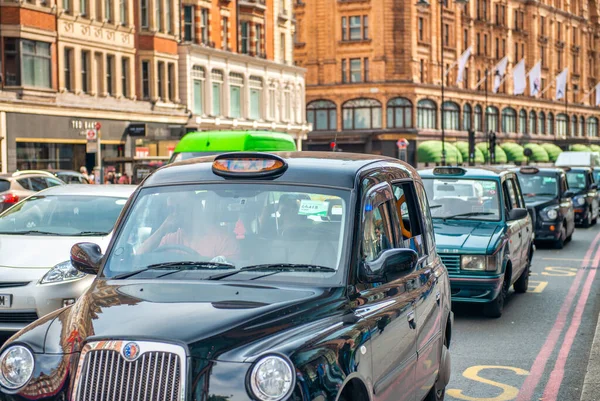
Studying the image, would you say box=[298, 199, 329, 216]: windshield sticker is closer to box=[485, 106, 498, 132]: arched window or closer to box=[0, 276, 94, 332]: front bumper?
box=[0, 276, 94, 332]: front bumper

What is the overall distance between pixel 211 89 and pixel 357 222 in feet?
166

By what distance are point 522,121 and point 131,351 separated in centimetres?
10178

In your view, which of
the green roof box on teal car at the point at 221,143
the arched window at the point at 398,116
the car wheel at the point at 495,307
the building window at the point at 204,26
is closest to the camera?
the car wheel at the point at 495,307

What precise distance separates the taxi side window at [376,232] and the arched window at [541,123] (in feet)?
342

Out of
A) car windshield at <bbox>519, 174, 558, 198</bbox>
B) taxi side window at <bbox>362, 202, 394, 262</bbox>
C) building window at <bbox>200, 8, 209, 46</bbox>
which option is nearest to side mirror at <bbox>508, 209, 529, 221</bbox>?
taxi side window at <bbox>362, 202, 394, 262</bbox>

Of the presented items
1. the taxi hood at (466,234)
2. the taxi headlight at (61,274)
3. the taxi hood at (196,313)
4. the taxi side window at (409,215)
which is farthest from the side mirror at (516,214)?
the taxi hood at (196,313)

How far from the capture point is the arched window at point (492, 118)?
310 ft

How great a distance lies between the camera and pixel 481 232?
487 inches

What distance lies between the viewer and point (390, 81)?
271 feet

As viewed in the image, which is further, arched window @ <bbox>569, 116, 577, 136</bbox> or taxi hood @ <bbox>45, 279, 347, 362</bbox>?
arched window @ <bbox>569, 116, 577, 136</bbox>

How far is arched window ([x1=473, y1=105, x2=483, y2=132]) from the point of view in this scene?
9244 centimetres

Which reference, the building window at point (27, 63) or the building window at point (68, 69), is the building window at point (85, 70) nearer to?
the building window at point (68, 69)

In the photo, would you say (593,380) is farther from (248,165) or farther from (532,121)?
(532,121)

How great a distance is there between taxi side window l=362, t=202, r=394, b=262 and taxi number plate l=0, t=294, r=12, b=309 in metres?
4.65
